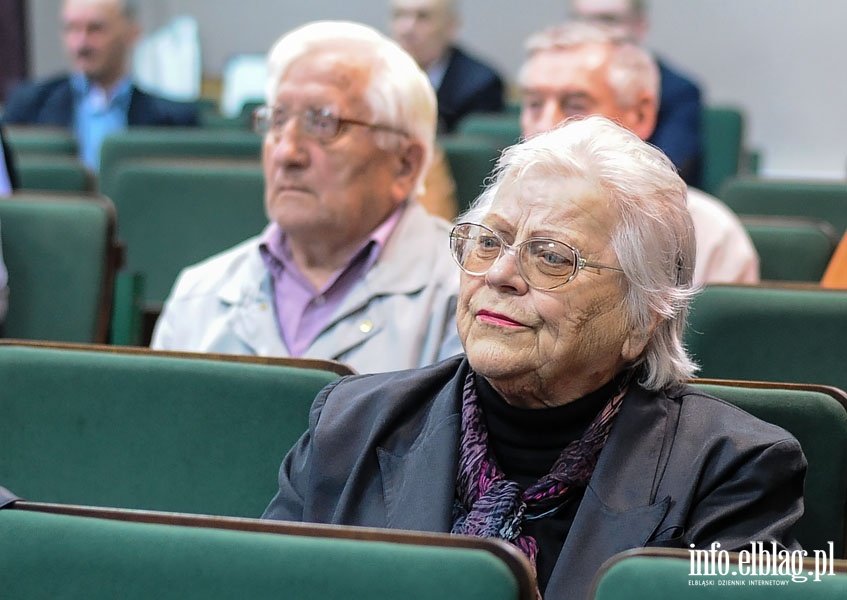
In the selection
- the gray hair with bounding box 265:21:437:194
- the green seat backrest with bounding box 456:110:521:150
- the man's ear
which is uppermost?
the gray hair with bounding box 265:21:437:194

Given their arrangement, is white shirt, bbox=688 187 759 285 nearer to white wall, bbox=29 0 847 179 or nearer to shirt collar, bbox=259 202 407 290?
shirt collar, bbox=259 202 407 290

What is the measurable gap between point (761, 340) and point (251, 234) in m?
1.61

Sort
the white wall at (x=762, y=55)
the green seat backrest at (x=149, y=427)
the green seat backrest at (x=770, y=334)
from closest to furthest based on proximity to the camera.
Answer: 1. the green seat backrest at (x=149, y=427)
2. the green seat backrest at (x=770, y=334)
3. the white wall at (x=762, y=55)

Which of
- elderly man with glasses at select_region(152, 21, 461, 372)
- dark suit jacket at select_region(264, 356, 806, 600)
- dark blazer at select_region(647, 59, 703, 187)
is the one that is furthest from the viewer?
dark blazer at select_region(647, 59, 703, 187)

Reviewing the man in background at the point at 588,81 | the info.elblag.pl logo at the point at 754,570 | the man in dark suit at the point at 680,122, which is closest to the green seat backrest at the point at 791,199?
the man in background at the point at 588,81

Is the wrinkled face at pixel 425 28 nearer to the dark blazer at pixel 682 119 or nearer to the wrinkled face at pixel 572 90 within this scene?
the dark blazer at pixel 682 119

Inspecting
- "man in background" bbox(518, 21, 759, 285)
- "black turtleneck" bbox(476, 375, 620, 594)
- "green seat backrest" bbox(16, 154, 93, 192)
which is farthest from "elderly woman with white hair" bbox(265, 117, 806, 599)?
"green seat backrest" bbox(16, 154, 93, 192)

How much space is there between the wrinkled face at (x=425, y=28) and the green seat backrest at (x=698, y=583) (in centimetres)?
516

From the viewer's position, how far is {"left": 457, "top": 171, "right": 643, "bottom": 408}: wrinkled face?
1650 mm

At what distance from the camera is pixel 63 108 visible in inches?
207

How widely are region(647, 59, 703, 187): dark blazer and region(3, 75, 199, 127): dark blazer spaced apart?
1844 mm

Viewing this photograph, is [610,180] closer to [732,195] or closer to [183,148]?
[732,195]

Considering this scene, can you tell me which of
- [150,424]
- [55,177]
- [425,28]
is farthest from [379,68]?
[425,28]

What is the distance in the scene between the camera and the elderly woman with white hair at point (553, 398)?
5.15 feet
